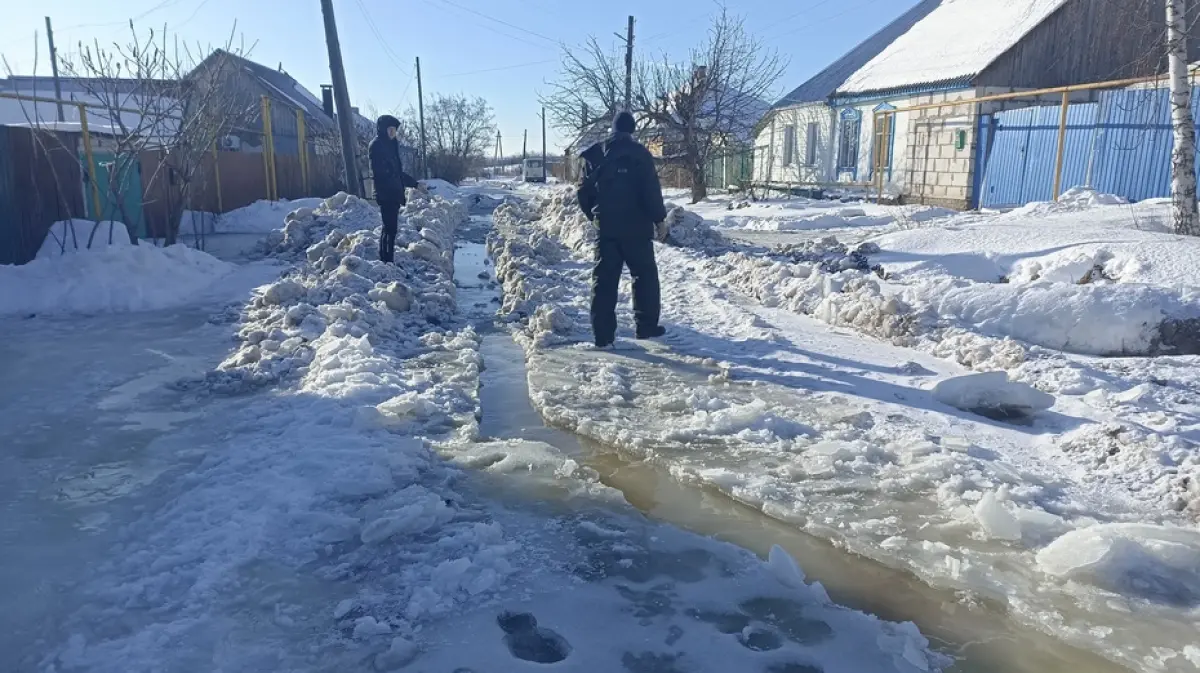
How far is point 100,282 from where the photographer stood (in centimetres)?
829

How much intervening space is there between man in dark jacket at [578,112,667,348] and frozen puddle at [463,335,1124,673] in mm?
1495

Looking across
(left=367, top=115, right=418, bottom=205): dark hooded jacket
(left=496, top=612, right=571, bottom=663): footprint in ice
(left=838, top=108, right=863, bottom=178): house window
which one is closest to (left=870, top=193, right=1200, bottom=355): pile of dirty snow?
(left=496, top=612, right=571, bottom=663): footprint in ice

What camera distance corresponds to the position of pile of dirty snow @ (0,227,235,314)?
794 cm

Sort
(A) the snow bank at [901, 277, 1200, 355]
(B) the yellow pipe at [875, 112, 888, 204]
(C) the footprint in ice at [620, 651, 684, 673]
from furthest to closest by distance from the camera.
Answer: (B) the yellow pipe at [875, 112, 888, 204] < (A) the snow bank at [901, 277, 1200, 355] < (C) the footprint in ice at [620, 651, 684, 673]

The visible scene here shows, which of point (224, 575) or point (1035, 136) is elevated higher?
point (1035, 136)

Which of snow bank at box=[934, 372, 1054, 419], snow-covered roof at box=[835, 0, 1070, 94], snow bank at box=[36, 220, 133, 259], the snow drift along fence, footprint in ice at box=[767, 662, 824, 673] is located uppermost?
snow-covered roof at box=[835, 0, 1070, 94]

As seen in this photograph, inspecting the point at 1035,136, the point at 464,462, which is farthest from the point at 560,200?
the point at 464,462

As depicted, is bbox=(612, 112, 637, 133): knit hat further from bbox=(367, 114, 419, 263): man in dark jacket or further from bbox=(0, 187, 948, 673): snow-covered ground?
bbox=(367, 114, 419, 263): man in dark jacket

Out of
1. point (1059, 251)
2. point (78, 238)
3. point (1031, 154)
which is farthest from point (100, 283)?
point (1031, 154)

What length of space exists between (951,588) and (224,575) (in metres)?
2.66

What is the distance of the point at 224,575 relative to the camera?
9.33 ft

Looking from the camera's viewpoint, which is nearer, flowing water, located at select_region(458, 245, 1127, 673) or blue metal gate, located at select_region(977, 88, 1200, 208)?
flowing water, located at select_region(458, 245, 1127, 673)

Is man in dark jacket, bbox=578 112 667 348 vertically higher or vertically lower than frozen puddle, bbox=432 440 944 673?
higher

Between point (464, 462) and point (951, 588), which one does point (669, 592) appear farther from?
point (464, 462)
